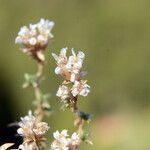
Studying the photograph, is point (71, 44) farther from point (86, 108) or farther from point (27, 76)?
point (27, 76)

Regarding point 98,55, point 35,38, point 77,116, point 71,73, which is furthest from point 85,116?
point 98,55

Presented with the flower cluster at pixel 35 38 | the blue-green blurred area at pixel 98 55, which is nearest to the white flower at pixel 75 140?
the flower cluster at pixel 35 38

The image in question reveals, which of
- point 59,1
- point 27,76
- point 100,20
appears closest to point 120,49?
point 100,20

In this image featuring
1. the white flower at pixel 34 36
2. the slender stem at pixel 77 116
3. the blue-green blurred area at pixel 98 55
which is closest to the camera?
the slender stem at pixel 77 116

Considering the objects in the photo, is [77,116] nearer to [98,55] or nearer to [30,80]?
[30,80]

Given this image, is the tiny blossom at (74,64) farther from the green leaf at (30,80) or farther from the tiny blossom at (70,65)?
the green leaf at (30,80)

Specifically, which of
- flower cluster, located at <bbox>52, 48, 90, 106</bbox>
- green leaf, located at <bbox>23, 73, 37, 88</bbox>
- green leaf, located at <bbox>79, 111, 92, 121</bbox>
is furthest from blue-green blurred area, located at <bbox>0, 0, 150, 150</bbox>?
flower cluster, located at <bbox>52, 48, 90, 106</bbox>
